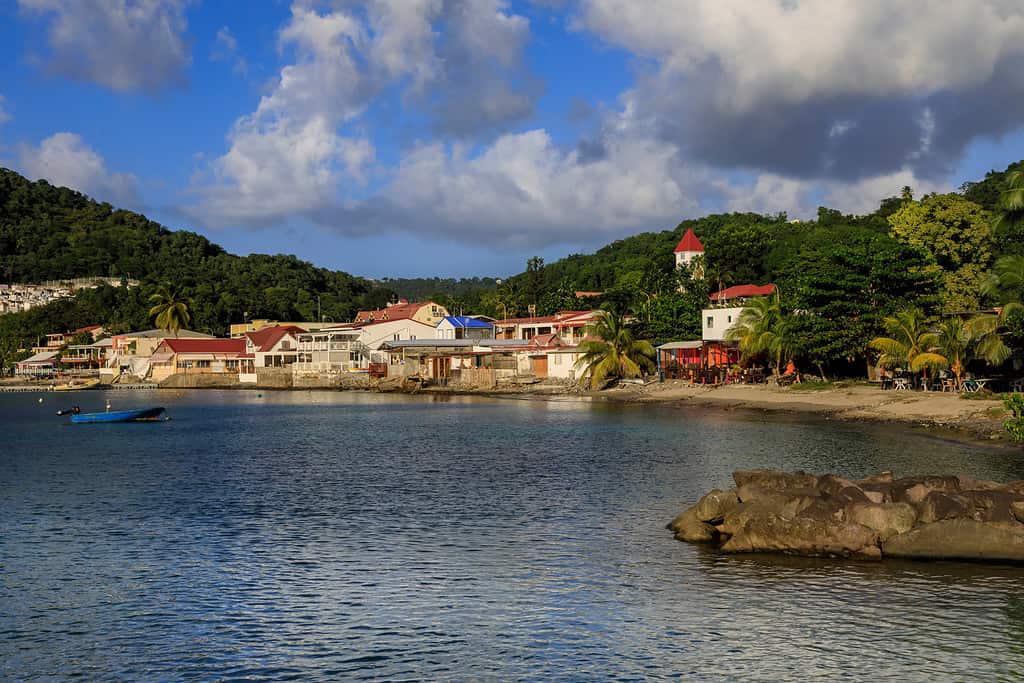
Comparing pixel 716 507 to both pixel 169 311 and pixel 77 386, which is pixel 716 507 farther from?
pixel 169 311

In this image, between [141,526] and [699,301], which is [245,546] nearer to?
[141,526]

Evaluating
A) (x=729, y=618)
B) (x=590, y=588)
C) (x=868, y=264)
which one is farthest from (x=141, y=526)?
(x=868, y=264)

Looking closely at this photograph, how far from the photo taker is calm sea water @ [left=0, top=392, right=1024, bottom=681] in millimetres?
14828

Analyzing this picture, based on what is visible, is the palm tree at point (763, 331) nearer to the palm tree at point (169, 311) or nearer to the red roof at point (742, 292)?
the red roof at point (742, 292)

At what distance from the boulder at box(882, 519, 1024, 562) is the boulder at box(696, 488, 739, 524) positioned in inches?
144

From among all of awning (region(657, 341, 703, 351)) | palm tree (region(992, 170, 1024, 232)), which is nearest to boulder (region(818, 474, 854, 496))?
palm tree (region(992, 170, 1024, 232))

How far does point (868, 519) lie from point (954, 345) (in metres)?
36.0

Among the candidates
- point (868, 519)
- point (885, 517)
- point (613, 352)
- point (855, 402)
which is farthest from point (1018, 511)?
point (613, 352)

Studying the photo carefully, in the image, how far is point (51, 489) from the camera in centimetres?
3350

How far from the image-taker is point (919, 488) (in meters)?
21.7

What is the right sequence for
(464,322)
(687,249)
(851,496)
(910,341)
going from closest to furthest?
(851,496)
(910,341)
(464,322)
(687,249)

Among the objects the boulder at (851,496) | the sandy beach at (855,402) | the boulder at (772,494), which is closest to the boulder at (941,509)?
the boulder at (851,496)

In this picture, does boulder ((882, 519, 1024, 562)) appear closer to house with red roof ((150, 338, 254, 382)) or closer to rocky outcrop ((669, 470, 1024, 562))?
rocky outcrop ((669, 470, 1024, 562))

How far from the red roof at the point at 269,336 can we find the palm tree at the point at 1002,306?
299 feet
